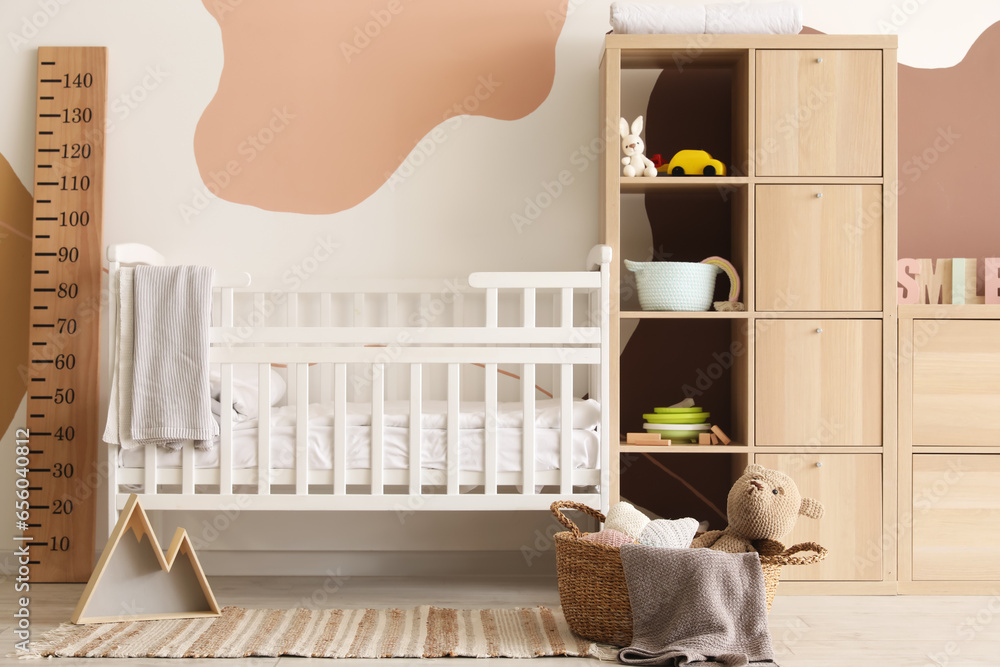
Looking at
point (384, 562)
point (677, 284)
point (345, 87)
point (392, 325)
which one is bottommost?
point (384, 562)

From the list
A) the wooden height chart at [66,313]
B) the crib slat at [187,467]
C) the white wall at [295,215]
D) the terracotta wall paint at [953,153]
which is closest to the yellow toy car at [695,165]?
the white wall at [295,215]

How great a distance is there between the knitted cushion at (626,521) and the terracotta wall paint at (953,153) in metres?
1.28

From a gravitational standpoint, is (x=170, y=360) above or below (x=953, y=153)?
below

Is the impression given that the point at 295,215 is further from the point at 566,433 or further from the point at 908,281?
the point at 908,281

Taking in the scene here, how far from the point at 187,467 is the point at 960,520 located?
195cm

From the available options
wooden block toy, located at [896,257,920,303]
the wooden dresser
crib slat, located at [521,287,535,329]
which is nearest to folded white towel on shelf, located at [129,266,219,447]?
crib slat, located at [521,287,535,329]

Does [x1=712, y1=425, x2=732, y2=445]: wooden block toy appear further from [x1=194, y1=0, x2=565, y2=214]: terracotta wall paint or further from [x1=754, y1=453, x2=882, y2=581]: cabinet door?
[x1=194, y1=0, x2=565, y2=214]: terracotta wall paint

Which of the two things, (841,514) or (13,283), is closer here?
(841,514)

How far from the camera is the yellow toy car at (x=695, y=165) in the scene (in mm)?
2092

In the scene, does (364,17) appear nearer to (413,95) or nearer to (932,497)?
(413,95)

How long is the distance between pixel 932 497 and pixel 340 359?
5.08ft

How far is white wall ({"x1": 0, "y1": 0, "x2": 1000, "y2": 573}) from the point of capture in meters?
2.33

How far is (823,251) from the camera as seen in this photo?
2.03 meters

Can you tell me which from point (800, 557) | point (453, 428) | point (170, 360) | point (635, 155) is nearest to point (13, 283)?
point (170, 360)
